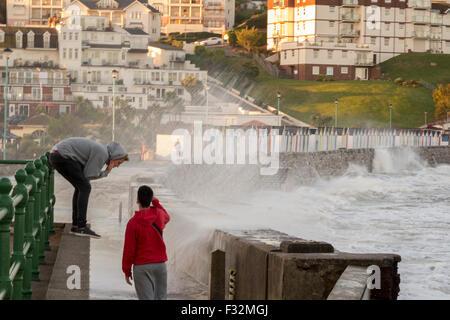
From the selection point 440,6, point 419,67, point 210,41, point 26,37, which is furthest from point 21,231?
point 210,41

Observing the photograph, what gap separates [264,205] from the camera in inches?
1458

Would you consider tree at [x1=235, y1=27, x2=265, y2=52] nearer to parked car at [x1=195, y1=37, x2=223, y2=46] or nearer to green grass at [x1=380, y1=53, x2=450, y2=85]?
parked car at [x1=195, y1=37, x2=223, y2=46]

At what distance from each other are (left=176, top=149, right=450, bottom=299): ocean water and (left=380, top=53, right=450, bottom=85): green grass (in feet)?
241

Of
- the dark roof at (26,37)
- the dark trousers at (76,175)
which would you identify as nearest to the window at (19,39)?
the dark roof at (26,37)

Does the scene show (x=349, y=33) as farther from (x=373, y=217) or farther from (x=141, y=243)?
(x=141, y=243)

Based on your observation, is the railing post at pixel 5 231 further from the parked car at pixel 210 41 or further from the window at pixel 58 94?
the parked car at pixel 210 41

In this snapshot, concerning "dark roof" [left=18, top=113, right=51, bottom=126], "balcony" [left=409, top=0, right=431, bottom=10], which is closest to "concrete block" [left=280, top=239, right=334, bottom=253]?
"dark roof" [left=18, top=113, right=51, bottom=126]

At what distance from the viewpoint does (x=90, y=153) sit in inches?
428

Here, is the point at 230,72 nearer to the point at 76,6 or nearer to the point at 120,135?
the point at 76,6

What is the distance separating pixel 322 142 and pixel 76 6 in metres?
86.0

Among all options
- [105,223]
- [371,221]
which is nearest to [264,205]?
[371,221]

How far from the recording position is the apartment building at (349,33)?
440 feet
